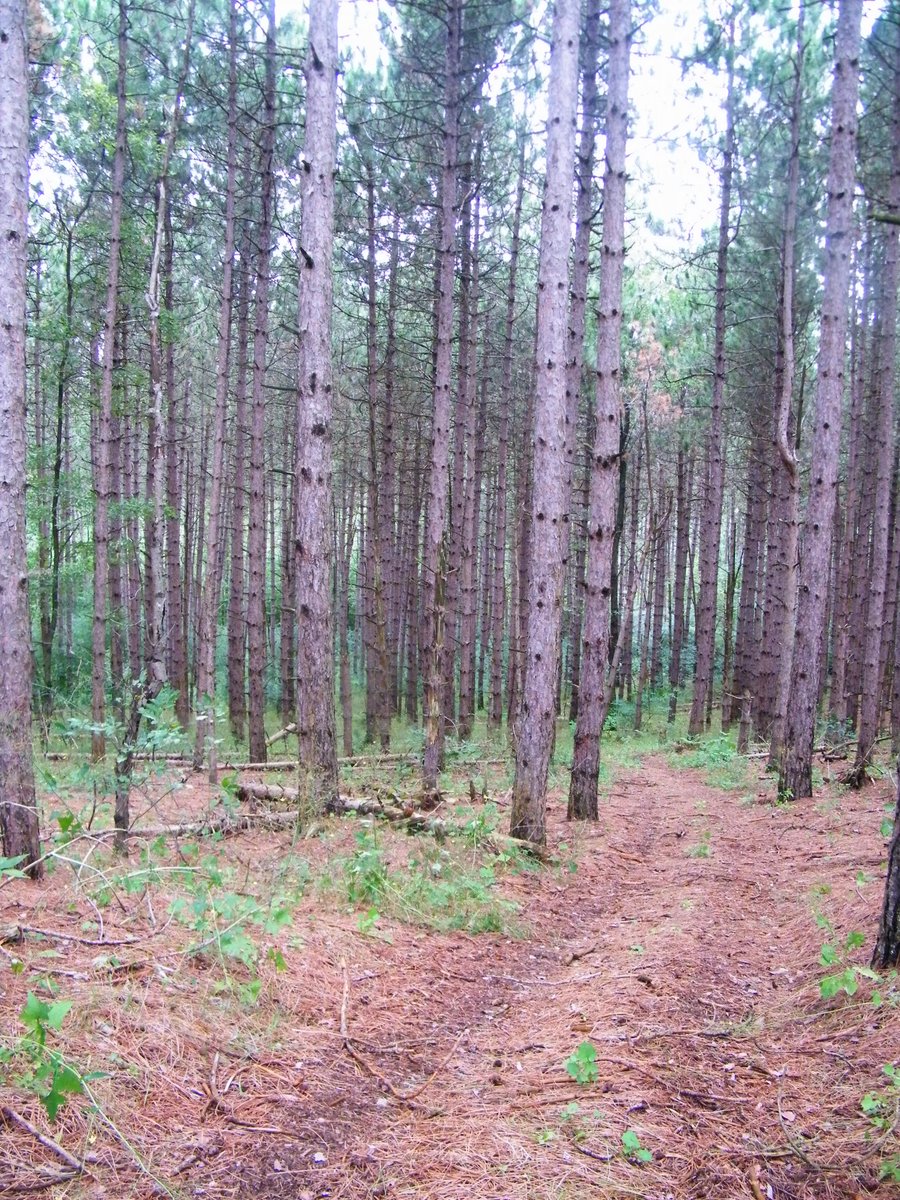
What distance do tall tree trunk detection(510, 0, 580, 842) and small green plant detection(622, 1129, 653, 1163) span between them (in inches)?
193

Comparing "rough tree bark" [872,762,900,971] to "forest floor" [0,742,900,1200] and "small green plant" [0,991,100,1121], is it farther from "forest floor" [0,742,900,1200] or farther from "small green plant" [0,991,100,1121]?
"small green plant" [0,991,100,1121]

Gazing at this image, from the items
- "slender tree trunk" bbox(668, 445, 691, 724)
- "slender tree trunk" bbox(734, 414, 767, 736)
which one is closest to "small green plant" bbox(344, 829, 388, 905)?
"slender tree trunk" bbox(734, 414, 767, 736)

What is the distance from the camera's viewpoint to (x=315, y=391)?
24.3 feet

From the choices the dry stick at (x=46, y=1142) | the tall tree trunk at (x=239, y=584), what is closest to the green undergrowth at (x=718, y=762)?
the tall tree trunk at (x=239, y=584)

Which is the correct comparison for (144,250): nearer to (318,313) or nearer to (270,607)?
(318,313)

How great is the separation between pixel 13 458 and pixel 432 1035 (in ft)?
14.0

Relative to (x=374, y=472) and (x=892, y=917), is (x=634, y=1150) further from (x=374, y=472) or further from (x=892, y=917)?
(x=374, y=472)

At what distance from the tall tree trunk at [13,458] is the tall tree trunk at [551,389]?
13.7 feet

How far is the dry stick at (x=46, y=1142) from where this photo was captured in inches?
99.7

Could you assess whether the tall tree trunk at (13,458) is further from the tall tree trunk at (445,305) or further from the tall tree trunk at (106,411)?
the tall tree trunk at (106,411)

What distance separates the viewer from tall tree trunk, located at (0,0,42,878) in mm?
5160

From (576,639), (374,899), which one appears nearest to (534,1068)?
(374,899)

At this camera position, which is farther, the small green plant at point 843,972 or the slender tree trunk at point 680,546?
the slender tree trunk at point 680,546

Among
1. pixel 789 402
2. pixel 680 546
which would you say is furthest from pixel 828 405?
pixel 680 546
